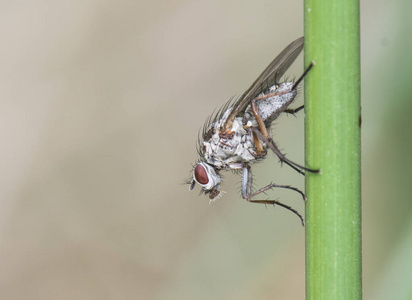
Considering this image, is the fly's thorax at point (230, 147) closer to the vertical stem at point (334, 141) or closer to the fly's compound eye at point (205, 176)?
the fly's compound eye at point (205, 176)

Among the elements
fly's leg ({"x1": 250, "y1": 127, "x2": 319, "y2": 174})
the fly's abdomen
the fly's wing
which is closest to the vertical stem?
fly's leg ({"x1": 250, "y1": 127, "x2": 319, "y2": 174})

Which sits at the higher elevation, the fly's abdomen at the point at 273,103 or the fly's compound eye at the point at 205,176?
the fly's abdomen at the point at 273,103

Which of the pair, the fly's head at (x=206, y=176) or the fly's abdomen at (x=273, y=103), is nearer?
the fly's abdomen at (x=273, y=103)

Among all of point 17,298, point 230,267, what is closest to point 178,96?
point 230,267

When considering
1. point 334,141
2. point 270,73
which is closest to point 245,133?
point 270,73

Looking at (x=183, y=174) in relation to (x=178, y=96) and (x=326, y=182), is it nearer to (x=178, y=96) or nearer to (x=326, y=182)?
(x=178, y=96)

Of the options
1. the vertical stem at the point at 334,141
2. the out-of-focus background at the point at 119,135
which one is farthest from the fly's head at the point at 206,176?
the vertical stem at the point at 334,141

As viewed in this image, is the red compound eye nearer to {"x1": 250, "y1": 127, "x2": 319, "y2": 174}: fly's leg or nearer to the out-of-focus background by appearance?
{"x1": 250, "y1": 127, "x2": 319, "y2": 174}: fly's leg
